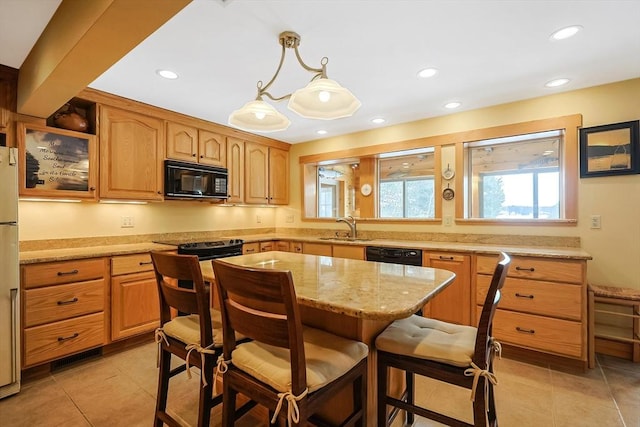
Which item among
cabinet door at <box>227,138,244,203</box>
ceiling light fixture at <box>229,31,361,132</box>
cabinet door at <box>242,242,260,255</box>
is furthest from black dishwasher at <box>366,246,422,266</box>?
cabinet door at <box>227,138,244,203</box>

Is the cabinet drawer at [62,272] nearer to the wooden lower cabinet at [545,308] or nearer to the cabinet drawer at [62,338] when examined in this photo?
the cabinet drawer at [62,338]

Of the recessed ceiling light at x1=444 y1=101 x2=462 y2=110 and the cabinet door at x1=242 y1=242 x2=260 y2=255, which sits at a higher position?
the recessed ceiling light at x1=444 y1=101 x2=462 y2=110

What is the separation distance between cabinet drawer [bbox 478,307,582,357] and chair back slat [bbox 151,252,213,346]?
94.1 inches

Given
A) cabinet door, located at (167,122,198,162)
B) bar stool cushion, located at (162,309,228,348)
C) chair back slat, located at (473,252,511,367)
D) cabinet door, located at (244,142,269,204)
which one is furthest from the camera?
cabinet door, located at (244,142,269,204)

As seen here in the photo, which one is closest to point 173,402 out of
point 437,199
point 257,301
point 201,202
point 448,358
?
point 257,301

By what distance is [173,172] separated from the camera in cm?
325

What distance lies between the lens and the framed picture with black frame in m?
2.52

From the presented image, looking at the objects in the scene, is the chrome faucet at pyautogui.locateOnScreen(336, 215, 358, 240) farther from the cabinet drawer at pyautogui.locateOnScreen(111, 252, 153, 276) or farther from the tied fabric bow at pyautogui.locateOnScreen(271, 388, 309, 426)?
the tied fabric bow at pyautogui.locateOnScreen(271, 388, 309, 426)

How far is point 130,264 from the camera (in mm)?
2725

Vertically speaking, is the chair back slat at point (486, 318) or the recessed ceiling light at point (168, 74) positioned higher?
the recessed ceiling light at point (168, 74)

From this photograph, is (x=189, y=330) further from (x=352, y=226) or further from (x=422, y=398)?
(x=352, y=226)

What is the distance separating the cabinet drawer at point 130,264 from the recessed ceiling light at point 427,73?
114 inches

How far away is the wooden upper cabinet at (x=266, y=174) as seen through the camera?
4203mm

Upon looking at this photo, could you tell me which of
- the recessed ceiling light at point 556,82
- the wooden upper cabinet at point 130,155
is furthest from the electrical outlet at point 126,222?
the recessed ceiling light at point 556,82
